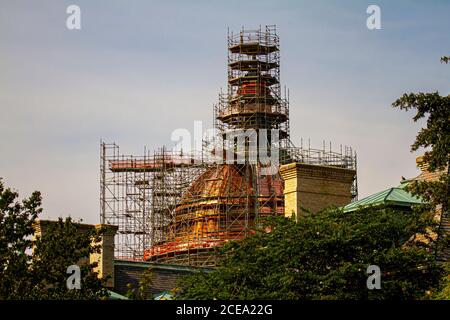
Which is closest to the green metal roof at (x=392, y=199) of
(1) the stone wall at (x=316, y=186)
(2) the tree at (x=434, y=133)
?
(1) the stone wall at (x=316, y=186)

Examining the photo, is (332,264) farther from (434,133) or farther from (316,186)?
(316,186)

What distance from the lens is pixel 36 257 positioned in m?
41.6

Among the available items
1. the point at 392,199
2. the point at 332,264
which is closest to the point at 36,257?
the point at 332,264

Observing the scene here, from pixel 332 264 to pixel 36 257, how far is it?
34.0 ft

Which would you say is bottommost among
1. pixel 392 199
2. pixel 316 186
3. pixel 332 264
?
pixel 332 264

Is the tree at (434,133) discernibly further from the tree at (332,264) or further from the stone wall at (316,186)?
the stone wall at (316,186)

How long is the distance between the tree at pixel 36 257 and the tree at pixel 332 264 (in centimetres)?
455

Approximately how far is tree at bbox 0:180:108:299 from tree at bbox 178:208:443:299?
14.9 feet

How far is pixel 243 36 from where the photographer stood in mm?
98562

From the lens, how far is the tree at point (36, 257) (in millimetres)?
39031
